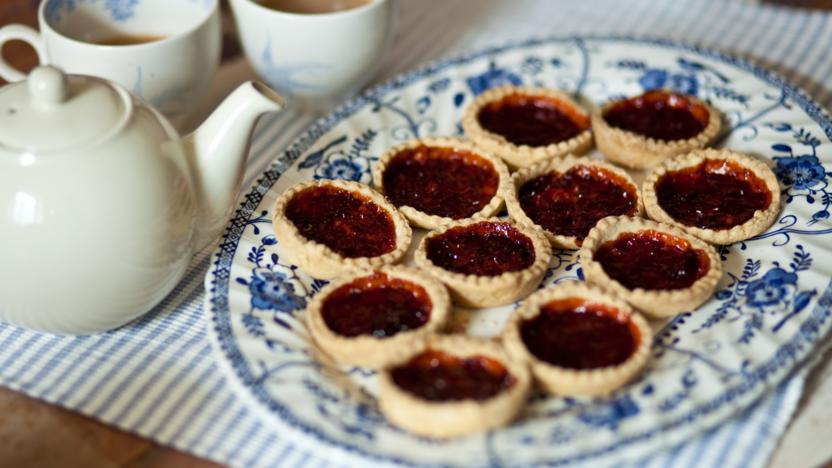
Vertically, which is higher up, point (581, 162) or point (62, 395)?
point (581, 162)

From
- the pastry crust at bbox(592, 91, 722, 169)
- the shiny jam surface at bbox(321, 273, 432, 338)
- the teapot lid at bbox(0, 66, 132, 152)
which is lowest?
the shiny jam surface at bbox(321, 273, 432, 338)

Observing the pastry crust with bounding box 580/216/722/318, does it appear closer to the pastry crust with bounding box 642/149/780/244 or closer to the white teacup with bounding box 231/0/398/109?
the pastry crust with bounding box 642/149/780/244

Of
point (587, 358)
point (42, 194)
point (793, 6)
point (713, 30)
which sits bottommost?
point (42, 194)

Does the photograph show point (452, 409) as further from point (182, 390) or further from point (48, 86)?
point (48, 86)

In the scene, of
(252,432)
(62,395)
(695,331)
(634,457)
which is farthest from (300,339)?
(695,331)

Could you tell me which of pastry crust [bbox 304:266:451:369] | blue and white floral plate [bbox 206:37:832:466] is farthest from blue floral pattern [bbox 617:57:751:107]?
pastry crust [bbox 304:266:451:369]

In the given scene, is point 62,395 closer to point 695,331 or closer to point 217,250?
point 217,250

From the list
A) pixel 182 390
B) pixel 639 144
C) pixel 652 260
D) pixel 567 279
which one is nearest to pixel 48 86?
pixel 182 390
